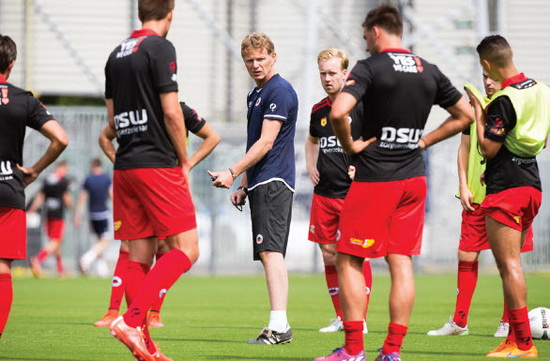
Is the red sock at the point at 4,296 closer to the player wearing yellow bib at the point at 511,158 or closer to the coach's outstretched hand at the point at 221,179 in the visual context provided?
the coach's outstretched hand at the point at 221,179

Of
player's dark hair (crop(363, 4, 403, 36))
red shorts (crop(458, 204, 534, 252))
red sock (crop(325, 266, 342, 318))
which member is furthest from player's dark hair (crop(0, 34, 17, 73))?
red shorts (crop(458, 204, 534, 252))

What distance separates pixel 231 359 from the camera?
24.7 feet

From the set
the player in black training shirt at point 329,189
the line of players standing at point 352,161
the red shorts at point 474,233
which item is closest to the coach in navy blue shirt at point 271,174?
the player in black training shirt at point 329,189

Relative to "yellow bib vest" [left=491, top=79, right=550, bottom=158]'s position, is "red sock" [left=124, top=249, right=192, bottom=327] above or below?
below

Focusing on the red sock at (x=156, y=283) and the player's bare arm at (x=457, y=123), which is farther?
the player's bare arm at (x=457, y=123)

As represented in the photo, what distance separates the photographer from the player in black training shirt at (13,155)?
24.3ft

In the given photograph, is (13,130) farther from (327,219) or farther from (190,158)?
(327,219)

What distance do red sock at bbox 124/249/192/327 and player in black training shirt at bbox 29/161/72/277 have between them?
47.0ft

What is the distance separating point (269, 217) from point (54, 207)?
1296 centimetres

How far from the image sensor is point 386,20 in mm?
6781

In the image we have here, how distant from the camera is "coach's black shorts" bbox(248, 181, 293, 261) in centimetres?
877

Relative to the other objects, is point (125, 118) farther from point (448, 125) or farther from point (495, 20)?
point (495, 20)

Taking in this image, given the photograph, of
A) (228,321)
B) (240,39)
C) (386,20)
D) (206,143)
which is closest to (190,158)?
(206,143)

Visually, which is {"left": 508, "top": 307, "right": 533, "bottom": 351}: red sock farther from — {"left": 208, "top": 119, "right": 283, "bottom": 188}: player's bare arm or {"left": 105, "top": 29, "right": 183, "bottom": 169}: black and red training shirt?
{"left": 105, "top": 29, "right": 183, "bottom": 169}: black and red training shirt
